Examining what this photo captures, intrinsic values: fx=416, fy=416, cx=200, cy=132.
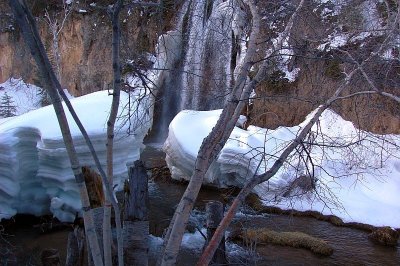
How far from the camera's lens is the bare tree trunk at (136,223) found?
4.07 metres

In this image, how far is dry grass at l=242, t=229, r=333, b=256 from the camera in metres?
7.44

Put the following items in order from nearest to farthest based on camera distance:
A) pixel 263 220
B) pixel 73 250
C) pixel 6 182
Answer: pixel 73 250
pixel 6 182
pixel 263 220

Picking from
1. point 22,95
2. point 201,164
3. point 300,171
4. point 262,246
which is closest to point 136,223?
point 201,164

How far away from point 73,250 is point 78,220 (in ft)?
11.7

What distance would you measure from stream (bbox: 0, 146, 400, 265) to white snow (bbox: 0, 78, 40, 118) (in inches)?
579

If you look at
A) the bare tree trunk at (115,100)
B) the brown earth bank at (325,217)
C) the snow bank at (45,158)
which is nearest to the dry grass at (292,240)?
the brown earth bank at (325,217)

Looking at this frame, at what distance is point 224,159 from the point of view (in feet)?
35.2

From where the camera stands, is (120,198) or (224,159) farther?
(224,159)

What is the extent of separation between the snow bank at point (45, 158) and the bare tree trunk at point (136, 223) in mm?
3401

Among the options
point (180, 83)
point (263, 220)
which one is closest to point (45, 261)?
point (263, 220)

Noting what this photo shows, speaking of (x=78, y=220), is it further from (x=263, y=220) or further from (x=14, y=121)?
(x=263, y=220)

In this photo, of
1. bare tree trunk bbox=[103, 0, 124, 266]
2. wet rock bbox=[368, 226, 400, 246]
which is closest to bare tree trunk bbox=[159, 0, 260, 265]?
bare tree trunk bbox=[103, 0, 124, 266]

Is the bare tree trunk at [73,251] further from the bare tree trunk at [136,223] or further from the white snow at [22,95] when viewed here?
the white snow at [22,95]

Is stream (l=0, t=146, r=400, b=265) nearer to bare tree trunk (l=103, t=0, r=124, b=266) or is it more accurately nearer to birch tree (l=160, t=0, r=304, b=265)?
birch tree (l=160, t=0, r=304, b=265)
